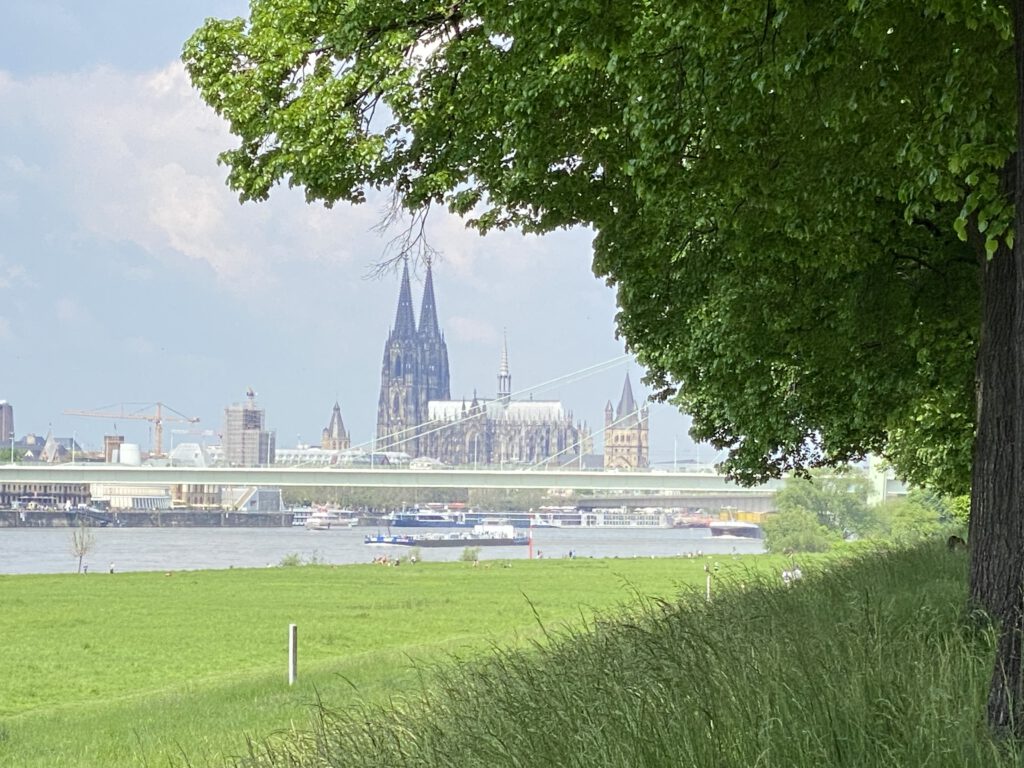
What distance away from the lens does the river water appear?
10300 cm

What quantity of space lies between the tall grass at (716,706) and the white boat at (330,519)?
173062 mm

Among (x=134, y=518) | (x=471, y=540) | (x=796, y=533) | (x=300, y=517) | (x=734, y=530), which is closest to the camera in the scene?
(x=796, y=533)

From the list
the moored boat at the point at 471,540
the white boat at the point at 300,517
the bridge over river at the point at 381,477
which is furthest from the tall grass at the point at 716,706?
the white boat at the point at 300,517

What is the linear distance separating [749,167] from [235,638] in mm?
35026

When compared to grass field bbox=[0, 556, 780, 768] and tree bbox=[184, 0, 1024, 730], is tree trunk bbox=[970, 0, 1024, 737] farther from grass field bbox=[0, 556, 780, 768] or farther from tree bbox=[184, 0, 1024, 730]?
grass field bbox=[0, 556, 780, 768]

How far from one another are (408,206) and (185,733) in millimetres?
6447

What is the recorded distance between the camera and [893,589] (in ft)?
35.9

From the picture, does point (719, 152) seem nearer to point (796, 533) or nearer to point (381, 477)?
point (381, 477)

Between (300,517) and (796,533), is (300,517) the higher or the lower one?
the higher one

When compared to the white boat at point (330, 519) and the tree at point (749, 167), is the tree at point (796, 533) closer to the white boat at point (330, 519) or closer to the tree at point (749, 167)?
the white boat at point (330, 519)

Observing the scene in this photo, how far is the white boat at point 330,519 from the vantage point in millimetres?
181500

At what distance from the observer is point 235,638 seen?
4119 cm

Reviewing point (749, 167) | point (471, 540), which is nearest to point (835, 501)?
point (471, 540)

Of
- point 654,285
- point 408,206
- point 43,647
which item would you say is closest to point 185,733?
point 408,206
